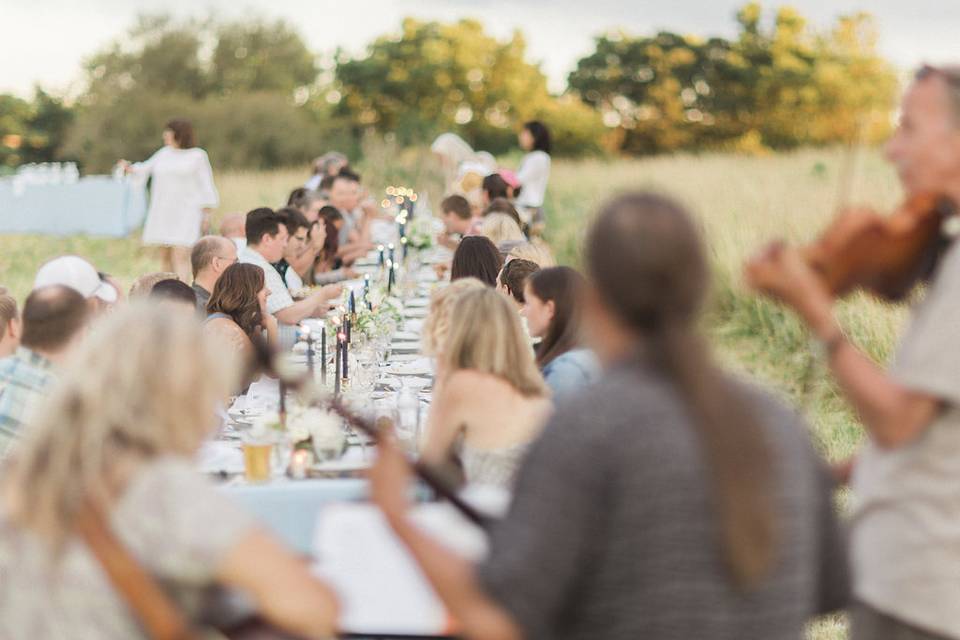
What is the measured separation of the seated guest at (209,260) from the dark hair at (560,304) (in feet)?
7.29

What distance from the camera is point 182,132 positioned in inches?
392

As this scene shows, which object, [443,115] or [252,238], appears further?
[443,115]

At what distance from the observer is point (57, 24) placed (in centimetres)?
2645

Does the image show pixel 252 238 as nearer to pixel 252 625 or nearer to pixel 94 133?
pixel 252 625

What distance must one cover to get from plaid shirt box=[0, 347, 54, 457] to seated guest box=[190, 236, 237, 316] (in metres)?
2.64

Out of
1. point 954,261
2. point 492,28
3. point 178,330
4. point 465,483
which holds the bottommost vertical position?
point 465,483

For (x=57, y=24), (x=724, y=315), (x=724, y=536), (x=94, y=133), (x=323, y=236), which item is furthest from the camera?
(x=94, y=133)

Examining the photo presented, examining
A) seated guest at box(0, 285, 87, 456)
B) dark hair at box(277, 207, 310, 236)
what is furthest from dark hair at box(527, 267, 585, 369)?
dark hair at box(277, 207, 310, 236)

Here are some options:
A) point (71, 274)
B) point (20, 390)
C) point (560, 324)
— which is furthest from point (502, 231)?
point (20, 390)

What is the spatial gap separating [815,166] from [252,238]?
1524cm

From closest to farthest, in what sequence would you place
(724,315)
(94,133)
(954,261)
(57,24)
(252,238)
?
(954,261) → (252,238) → (724,315) → (57,24) → (94,133)

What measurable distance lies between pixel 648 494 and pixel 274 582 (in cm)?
55

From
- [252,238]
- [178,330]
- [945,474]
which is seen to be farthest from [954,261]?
[252,238]

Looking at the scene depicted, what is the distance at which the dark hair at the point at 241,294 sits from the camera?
5.01 meters
